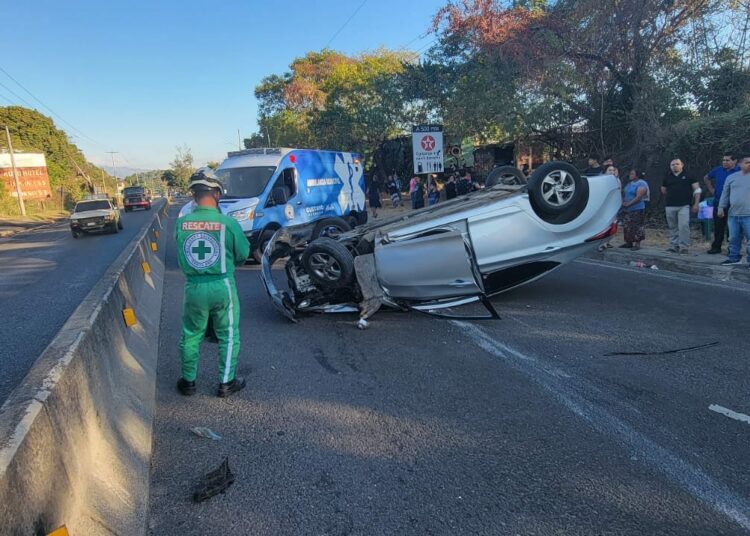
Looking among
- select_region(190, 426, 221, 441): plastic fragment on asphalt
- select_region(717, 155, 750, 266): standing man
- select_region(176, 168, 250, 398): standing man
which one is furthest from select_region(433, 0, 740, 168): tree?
select_region(190, 426, 221, 441): plastic fragment on asphalt

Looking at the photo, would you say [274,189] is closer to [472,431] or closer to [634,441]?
[472,431]

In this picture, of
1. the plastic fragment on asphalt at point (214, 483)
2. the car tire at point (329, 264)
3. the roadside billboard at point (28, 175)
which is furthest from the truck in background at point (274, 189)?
Result: the roadside billboard at point (28, 175)

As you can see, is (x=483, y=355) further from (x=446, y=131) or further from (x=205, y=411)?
(x=446, y=131)

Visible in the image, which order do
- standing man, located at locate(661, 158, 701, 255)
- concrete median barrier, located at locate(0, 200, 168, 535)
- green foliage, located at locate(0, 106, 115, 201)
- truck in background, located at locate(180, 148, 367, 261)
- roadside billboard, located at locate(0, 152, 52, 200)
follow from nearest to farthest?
concrete median barrier, located at locate(0, 200, 168, 535)
standing man, located at locate(661, 158, 701, 255)
truck in background, located at locate(180, 148, 367, 261)
roadside billboard, located at locate(0, 152, 52, 200)
green foliage, located at locate(0, 106, 115, 201)

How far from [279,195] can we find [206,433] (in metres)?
7.98

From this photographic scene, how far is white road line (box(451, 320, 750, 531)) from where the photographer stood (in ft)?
8.26

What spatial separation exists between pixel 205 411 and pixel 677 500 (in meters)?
3.11

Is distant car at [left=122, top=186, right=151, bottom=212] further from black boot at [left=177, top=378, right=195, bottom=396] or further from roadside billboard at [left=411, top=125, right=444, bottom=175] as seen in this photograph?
black boot at [left=177, top=378, right=195, bottom=396]

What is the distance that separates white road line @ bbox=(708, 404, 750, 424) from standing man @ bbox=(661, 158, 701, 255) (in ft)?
21.2

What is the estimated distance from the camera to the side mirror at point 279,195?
35.4ft

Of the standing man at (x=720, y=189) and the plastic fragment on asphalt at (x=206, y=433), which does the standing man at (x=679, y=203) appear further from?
the plastic fragment on asphalt at (x=206, y=433)

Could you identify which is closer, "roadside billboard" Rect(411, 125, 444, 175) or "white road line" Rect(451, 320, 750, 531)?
"white road line" Rect(451, 320, 750, 531)

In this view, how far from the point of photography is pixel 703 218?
956 cm

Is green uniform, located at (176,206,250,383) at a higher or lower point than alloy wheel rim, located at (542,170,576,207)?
lower
